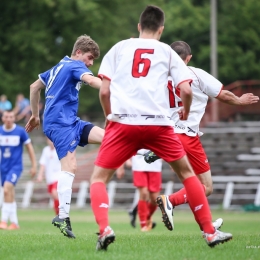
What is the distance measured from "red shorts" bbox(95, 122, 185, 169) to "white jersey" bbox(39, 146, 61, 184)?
40.1 ft

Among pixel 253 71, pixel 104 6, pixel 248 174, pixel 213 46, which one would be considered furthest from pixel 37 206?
pixel 253 71

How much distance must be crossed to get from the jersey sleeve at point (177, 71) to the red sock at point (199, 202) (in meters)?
1.02

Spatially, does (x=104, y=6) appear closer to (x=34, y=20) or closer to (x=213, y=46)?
(x=34, y=20)

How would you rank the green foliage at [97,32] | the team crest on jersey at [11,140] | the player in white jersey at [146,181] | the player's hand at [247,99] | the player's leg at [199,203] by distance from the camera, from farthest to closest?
the green foliage at [97,32], the team crest on jersey at [11,140], the player in white jersey at [146,181], the player's hand at [247,99], the player's leg at [199,203]

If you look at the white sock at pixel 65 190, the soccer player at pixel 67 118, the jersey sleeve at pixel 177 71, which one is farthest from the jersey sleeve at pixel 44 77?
the jersey sleeve at pixel 177 71

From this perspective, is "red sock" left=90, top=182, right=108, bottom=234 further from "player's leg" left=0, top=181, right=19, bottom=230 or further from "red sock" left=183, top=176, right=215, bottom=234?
"player's leg" left=0, top=181, right=19, bottom=230

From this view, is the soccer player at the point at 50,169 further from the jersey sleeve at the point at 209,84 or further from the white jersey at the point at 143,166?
the jersey sleeve at the point at 209,84

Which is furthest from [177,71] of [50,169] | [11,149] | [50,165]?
[50,165]

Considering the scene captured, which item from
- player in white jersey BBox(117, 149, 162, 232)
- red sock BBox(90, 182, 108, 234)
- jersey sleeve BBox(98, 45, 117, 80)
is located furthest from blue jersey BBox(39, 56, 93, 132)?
player in white jersey BBox(117, 149, 162, 232)

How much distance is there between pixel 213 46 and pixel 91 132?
919 inches

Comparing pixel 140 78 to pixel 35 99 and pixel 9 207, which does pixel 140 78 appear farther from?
pixel 9 207

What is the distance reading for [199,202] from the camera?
7.83 metres

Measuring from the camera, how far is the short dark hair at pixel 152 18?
7603 millimetres

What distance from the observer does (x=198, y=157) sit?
9852 millimetres
